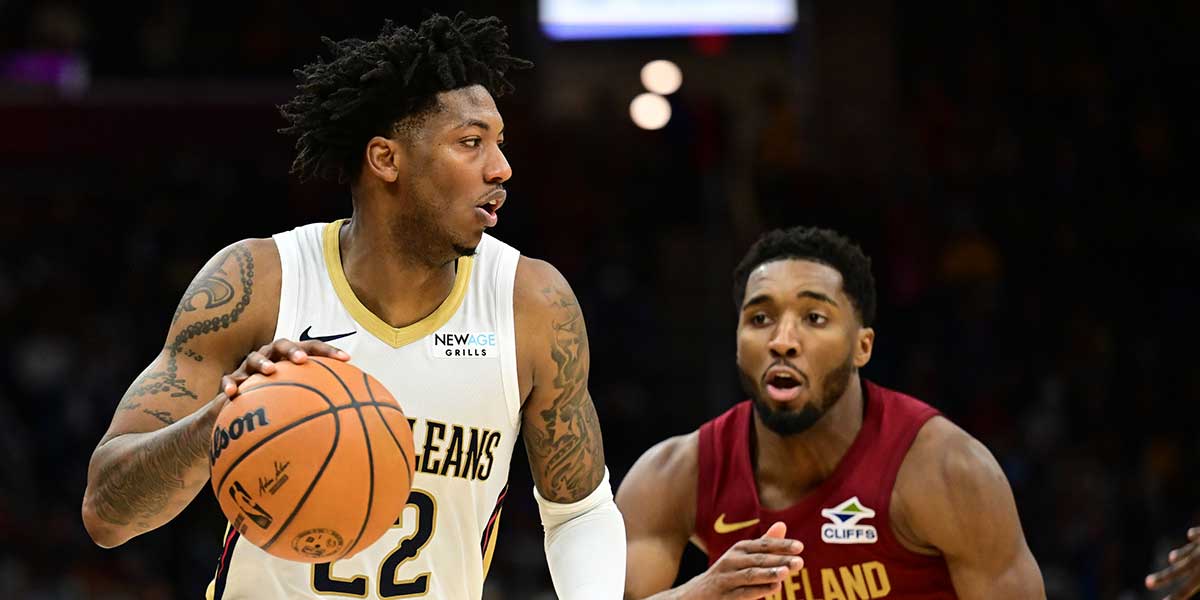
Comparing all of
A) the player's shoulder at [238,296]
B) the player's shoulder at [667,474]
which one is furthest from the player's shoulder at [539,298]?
the player's shoulder at [667,474]

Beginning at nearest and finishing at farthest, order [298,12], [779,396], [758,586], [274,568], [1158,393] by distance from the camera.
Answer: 1. [274,568]
2. [758,586]
3. [779,396]
4. [1158,393]
5. [298,12]

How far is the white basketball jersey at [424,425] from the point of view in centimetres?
354

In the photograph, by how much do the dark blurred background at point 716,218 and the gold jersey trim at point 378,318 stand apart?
5480mm

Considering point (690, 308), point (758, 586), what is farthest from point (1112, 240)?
point (758, 586)

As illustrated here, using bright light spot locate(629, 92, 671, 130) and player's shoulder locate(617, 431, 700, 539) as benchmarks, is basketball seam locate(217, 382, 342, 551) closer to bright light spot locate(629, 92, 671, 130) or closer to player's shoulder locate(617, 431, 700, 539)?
player's shoulder locate(617, 431, 700, 539)

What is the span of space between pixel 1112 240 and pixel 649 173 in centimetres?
341

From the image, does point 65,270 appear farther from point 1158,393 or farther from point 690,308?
point 1158,393

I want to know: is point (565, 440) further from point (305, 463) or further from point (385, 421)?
point (305, 463)

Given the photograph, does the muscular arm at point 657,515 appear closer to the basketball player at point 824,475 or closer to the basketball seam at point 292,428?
the basketball player at point 824,475

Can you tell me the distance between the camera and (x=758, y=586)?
3.84 m

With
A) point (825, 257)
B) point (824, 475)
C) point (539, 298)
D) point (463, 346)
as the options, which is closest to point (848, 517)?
point (824, 475)

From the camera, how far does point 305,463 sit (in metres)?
2.99

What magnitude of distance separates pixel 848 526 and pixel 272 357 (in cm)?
200

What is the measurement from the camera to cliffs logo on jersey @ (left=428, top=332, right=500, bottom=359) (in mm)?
3646
